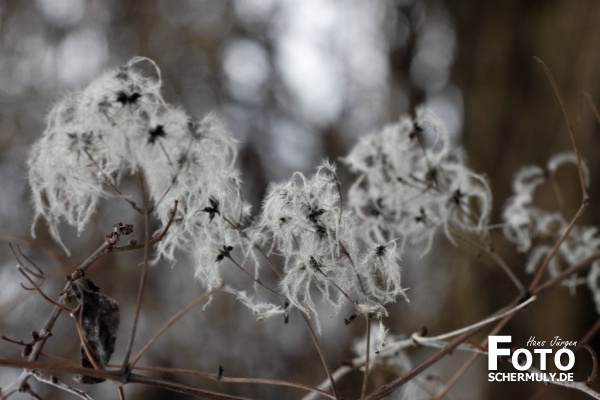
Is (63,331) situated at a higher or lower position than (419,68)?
lower

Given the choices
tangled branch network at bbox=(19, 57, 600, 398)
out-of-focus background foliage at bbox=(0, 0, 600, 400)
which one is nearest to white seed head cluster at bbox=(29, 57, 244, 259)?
tangled branch network at bbox=(19, 57, 600, 398)

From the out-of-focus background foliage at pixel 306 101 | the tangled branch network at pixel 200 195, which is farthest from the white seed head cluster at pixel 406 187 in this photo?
the out-of-focus background foliage at pixel 306 101

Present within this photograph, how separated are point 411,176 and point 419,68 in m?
0.94

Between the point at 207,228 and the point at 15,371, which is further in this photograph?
the point at 15,371

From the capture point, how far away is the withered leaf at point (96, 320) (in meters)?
0.25

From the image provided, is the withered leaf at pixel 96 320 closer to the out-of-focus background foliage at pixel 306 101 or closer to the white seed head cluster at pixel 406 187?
the white seed head cluster at pixel 406 187

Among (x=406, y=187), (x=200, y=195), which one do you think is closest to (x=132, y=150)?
(x=200, y=195)

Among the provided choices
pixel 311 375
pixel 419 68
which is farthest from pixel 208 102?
pixel 311 375

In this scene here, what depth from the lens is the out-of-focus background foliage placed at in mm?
948

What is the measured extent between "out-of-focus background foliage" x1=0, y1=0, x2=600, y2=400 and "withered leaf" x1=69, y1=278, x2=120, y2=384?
2.17 feet

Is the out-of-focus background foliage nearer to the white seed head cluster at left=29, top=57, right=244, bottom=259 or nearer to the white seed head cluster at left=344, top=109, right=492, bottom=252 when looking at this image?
the white seed head cluster at left=344, top=109, right=492, bottom=252

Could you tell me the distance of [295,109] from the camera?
1236 millimetres

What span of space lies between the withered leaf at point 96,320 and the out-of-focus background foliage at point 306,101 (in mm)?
662

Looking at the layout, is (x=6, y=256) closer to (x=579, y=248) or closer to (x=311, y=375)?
(x=311, y=375)
